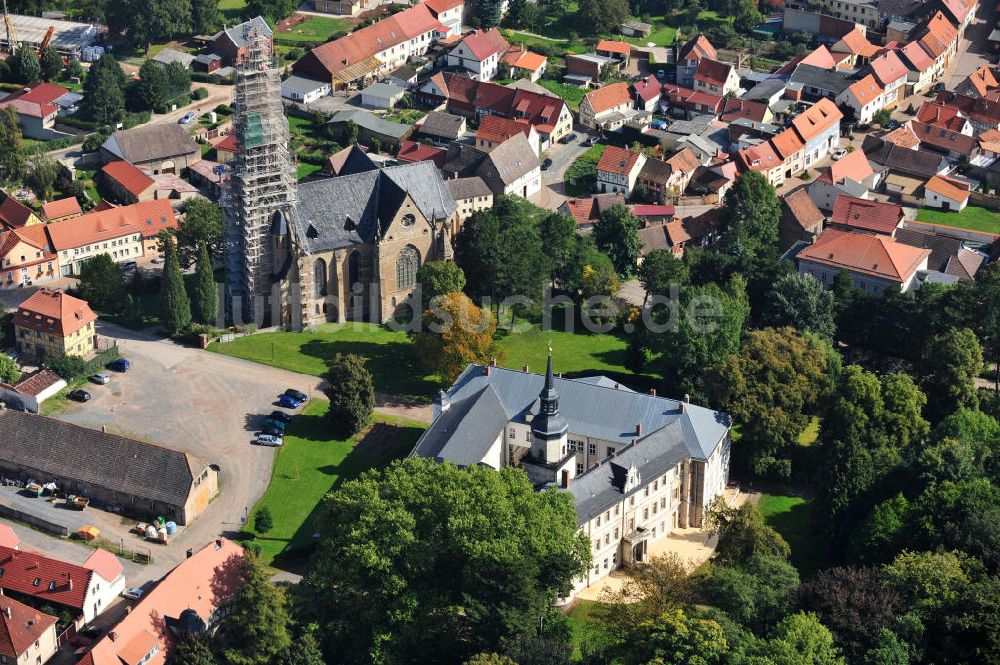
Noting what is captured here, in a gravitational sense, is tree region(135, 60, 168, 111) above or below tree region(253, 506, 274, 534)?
above

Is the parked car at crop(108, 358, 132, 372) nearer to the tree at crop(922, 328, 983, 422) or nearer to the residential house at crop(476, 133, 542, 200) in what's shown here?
the residential house at crop(476, 133, 542, 200)

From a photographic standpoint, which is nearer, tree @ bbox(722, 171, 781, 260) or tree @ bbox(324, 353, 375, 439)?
tree @ bbox(324, 353, 375, 439)

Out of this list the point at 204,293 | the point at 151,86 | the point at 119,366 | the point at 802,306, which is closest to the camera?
the point at 119,366

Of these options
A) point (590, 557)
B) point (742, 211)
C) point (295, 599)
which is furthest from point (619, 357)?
point (295, 599)

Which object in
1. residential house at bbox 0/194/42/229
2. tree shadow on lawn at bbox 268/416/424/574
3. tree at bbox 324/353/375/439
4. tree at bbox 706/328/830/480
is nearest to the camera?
tree shadow on lawn at bbox 268/416/424/574

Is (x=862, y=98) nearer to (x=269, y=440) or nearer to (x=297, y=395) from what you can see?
(x=297, y=395)

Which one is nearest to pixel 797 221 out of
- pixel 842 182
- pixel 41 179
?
pixel 842 182

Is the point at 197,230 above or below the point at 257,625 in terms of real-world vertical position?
above

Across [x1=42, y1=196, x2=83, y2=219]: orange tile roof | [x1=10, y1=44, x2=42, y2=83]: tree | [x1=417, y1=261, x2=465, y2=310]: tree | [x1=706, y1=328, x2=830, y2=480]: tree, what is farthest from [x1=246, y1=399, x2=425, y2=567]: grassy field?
[x1=10, y1=44, x2=42, y2=83]: tree
